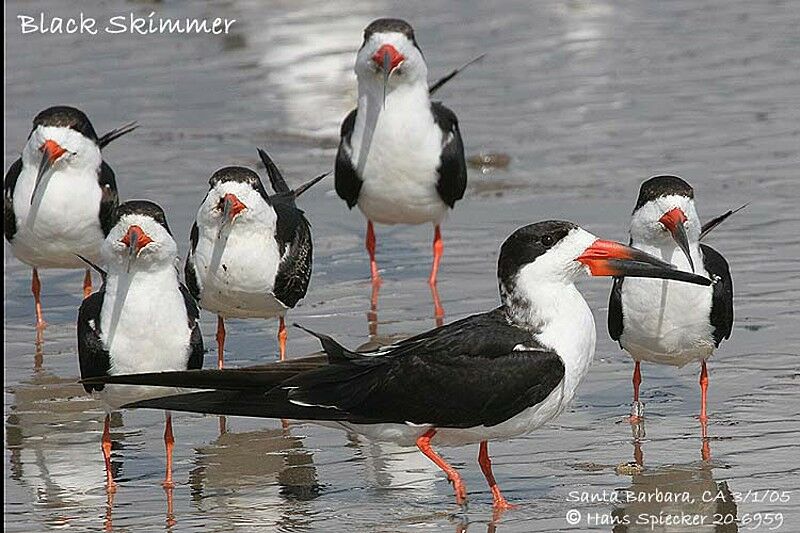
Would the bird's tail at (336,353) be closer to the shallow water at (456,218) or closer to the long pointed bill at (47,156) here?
the shallow water at (456,218)

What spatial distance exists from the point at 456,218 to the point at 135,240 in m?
4.19

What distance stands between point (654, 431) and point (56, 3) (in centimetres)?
1258

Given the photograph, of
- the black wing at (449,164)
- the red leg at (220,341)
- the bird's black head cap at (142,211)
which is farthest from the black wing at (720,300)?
the black wing at (449,164)

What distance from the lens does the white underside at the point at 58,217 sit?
351 inches

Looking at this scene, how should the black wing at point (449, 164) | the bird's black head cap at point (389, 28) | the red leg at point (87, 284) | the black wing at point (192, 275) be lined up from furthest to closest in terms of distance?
the black wing at point (449, 164) < the bird's black head cap at point (389, 28) < the red leg at point (87, 284) < the black wing at point (192, 275)

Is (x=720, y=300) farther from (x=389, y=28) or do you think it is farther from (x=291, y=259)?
(x=389, y=28)

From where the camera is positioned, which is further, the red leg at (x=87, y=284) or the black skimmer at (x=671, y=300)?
the red leg at (x=87, y=284)

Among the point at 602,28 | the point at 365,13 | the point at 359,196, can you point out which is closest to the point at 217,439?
the point at 359,196

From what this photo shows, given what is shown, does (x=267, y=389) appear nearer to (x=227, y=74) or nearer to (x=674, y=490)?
(x=674, y=490)

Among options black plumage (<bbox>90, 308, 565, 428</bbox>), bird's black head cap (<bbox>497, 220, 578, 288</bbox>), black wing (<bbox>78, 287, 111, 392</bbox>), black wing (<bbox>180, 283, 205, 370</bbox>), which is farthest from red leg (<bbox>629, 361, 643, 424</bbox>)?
black wing (<bbox>78, 287, 111, 392</bbox>)

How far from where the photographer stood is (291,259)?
8.05 m

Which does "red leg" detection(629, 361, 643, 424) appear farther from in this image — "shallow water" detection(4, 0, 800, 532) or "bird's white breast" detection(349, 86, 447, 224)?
"bird's white breast" detection(349, 86, 447, 224)

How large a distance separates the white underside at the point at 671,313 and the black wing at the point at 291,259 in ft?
5.74

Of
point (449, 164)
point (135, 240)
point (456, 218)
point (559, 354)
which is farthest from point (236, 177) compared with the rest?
point (456, 218)
